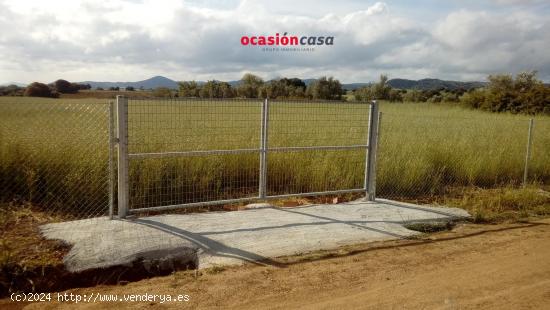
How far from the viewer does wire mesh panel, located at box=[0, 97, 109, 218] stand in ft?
23.9

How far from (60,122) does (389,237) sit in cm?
634

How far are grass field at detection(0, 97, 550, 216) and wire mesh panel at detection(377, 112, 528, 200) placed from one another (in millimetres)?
27

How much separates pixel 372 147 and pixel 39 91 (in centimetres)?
1406

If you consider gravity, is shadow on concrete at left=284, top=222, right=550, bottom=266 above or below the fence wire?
below

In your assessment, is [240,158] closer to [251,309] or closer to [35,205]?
[35,205]

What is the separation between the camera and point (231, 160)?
8.92 m

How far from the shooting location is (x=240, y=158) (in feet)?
29.4

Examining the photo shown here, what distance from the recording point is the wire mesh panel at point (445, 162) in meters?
9.90


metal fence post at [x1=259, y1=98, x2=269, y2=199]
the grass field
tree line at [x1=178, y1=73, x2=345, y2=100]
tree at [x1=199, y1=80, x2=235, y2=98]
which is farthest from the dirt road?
tree line at [x1=178, y1=73, x2=345, y2=100]

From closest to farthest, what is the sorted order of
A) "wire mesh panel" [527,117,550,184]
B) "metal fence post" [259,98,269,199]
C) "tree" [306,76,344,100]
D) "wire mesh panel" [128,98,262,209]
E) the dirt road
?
the dirt road → "metal fence post" [259,98,269,199] → "wire mesh panel" [128,98,262,209] → "wire mesh panel" [527,117,550,184] → "tree" [306,76,344,100]

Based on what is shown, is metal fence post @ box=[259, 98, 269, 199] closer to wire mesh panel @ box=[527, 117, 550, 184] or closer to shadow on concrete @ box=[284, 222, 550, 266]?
shadow on concrete @ box=[284, 222, 550, 266]

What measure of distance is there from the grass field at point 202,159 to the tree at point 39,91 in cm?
790

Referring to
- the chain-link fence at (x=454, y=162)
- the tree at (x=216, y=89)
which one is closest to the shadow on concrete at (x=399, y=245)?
the chain-link fence at (x=454, y=162)

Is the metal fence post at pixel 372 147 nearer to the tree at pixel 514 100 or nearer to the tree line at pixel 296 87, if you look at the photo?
the tree line at pixel 296 87
